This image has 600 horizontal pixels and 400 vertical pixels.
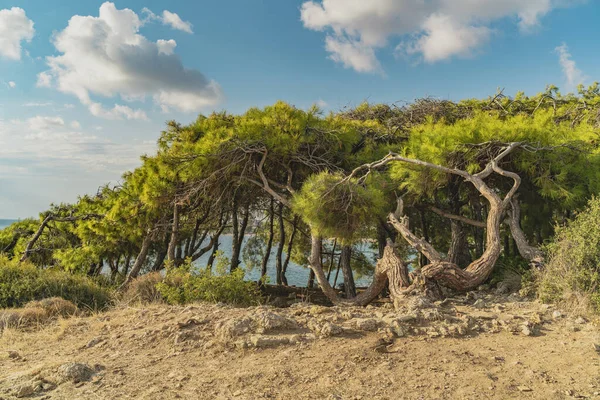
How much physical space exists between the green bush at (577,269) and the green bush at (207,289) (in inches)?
199

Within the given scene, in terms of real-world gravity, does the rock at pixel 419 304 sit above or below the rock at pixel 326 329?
above

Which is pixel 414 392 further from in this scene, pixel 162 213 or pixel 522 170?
pixel 162 213

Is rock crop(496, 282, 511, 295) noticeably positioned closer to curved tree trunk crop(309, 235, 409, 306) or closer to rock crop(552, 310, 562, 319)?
curved tree trunk crop(309, 235, 409, 306)

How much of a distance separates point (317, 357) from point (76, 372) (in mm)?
2405

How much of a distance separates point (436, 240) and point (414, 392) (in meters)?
12.1

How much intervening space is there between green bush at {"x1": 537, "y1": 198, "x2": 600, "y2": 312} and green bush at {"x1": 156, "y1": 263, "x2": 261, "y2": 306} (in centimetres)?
505

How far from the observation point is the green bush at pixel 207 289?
748 cm

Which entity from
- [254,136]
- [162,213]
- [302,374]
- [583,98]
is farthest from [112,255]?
[583,98]

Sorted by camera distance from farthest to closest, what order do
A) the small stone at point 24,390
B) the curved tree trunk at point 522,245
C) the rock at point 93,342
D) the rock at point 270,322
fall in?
the curved tree trunk at point 522,245, the rock at point 93,342, the rock at point 270,322, the small stone at point 24,390

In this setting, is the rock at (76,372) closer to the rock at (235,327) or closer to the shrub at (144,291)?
the rock at (235,327)

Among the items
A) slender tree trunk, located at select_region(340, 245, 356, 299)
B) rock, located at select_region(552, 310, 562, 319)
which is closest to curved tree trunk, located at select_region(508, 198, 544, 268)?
rock, located at select_region(552, 310, 562, 319)

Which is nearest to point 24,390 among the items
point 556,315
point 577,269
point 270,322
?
point 270,322

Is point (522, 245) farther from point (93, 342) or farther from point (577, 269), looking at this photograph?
point (93, 342)

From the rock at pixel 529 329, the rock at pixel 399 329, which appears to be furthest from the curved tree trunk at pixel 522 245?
the rock at pixel 399 329
